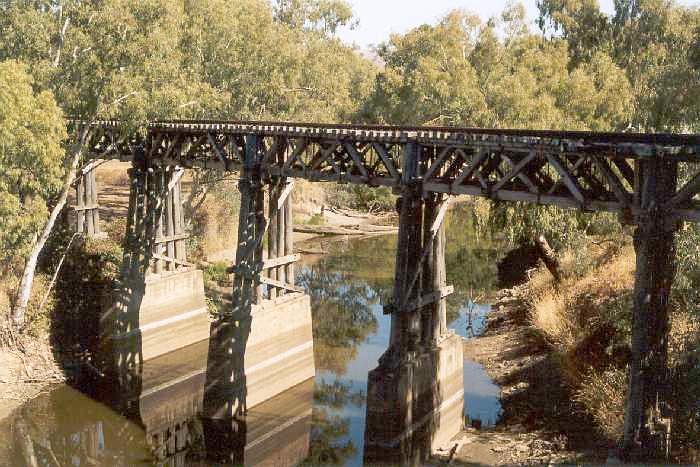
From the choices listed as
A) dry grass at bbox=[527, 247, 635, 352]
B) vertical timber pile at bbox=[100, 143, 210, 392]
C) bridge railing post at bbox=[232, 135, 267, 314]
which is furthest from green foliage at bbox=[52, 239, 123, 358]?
dry grass at bbox=[527, 247, 635, 352]

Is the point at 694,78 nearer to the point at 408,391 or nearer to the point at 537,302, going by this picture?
the point at 537,302

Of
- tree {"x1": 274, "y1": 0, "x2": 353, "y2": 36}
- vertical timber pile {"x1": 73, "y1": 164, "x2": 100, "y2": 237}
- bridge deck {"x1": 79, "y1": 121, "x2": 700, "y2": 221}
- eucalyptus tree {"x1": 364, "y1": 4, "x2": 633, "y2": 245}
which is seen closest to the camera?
bridge deck {"x1": 79, "y1": 121, "x2": 700, "y2": 221}

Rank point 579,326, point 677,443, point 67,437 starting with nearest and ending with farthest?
point 677,443 < point 67,437 < point 579,326

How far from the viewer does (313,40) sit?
36969 mm

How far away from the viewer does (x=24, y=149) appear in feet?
51.0

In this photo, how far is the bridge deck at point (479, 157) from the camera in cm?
980

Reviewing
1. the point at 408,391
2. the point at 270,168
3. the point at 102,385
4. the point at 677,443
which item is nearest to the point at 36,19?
the point at 270,168

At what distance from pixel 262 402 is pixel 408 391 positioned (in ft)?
15.3

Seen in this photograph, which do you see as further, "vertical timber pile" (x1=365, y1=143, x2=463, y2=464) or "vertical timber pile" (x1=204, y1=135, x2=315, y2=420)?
"vertical timber pile" (x1=204, y1=135, x2=315, y2=420)

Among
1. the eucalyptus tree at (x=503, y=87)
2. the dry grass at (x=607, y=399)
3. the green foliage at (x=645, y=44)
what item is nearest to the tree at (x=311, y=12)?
the eucalyptus tree at (x=503, y=87)

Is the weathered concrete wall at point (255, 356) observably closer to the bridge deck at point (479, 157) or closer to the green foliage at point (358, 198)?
the bridge deck at point (479, 157)

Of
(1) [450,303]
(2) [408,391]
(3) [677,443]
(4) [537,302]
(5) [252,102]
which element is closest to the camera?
(3) [677,443]

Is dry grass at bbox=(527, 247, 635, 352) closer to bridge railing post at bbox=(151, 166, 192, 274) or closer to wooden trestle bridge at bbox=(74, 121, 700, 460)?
wooden trestle bridge at bbox=(74, 121, 700, 460)

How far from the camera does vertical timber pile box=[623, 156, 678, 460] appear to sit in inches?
373
